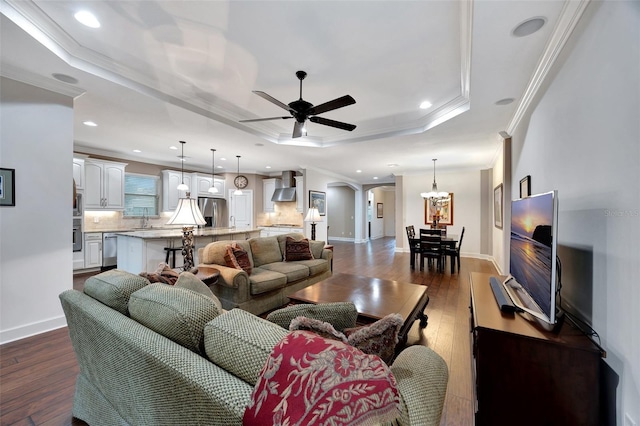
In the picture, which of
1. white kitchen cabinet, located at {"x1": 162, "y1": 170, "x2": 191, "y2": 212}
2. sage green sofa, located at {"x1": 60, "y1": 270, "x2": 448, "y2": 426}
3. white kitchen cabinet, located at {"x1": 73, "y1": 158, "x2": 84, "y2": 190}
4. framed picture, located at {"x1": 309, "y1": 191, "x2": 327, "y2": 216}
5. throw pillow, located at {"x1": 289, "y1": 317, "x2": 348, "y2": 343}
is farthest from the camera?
framed picture, located at {"x1": 309, "y1": 191, "x2": 327, "y2": 216}

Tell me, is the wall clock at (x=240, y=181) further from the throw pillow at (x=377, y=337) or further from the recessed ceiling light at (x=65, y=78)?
the throw pillow at (x=377, y=337)

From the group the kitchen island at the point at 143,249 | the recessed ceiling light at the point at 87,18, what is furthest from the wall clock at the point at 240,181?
the recessed ceiling light at the point at 87,18

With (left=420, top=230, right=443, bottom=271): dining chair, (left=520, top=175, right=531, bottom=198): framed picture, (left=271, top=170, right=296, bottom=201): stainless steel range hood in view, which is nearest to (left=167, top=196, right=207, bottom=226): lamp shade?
(left=520, top=175, right=531, bottom=198): framed picture

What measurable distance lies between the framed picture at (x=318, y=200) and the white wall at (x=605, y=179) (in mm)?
6036

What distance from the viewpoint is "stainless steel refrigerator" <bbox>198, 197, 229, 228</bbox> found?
7.65 meters

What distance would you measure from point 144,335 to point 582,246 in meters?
2.40

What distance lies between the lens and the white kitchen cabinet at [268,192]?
8522mm

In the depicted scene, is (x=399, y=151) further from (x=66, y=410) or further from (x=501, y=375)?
(x=66, y=410)

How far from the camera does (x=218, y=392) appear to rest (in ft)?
2.53

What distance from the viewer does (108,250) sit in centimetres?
541

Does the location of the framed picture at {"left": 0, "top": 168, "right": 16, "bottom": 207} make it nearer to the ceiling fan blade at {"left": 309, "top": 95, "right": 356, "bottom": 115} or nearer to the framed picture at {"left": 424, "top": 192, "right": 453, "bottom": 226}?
the ceiling fan blade at {"left": 309, "top": 95, "right": 356, "bottom": 115}

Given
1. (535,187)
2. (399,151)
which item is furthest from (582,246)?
(399,151)

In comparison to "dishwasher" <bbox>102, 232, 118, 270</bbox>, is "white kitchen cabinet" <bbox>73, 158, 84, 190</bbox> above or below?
above

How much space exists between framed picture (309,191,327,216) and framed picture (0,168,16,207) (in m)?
5.72
